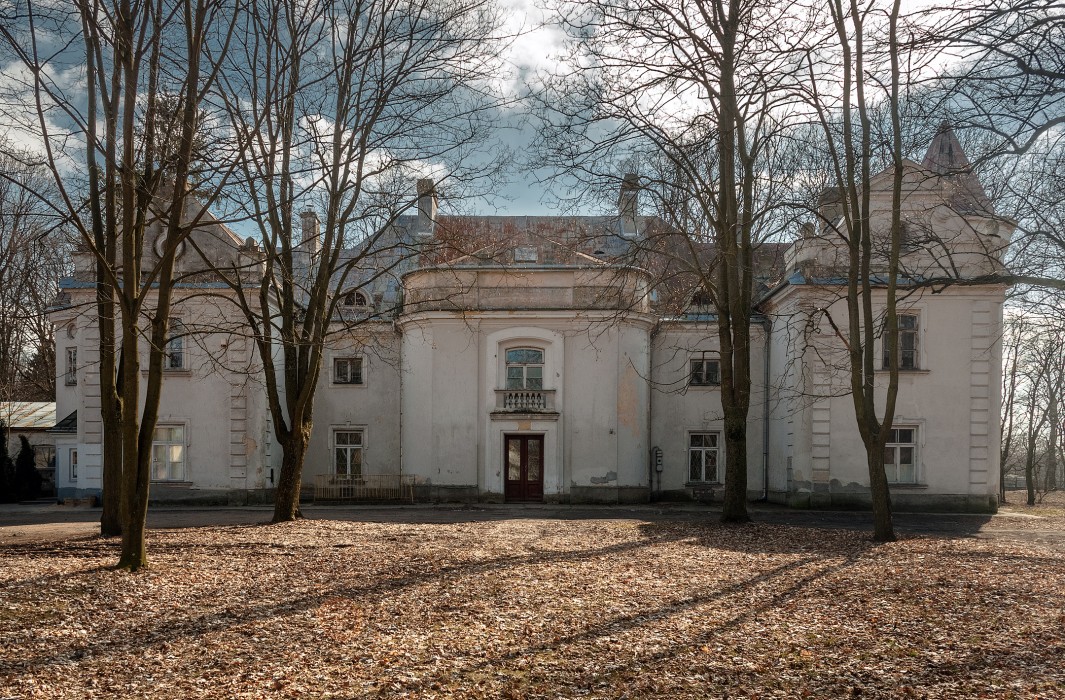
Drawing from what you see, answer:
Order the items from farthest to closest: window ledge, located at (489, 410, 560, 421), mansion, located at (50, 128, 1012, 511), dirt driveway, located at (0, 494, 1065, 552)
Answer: window ledge, located at (489, 410, 560, 421) → mansion, located at (50, 128, 1012, 511) → dirt driveway, located at (0, 494, 1065, 552)

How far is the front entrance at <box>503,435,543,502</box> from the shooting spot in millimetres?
25234

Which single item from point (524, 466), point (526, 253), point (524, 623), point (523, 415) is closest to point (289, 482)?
point (523, 415)

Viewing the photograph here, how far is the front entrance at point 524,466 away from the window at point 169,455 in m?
9.50

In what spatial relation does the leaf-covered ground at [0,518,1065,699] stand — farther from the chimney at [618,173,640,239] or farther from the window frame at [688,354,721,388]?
the window frame at [688,354,721,388]

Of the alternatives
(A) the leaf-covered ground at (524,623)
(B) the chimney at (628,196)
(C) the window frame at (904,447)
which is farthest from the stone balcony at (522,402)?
(A) the leaf-covered ground at (524,623)

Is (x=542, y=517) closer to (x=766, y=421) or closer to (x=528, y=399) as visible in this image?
(x=528, y=399)

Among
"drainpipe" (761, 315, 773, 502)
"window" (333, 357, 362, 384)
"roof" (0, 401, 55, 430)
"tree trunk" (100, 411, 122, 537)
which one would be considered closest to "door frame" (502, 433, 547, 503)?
"window" (333, 357, 362, 384)

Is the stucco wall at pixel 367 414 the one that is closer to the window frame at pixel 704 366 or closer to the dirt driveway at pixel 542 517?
the dirt driveway at pixel 542 517

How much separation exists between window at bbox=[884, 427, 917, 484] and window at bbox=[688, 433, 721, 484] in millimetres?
5242

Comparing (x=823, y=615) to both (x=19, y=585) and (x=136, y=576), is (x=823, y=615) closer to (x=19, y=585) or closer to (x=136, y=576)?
(x=136, y=576)

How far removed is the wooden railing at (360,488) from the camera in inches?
1024

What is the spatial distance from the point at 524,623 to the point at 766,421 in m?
20.5

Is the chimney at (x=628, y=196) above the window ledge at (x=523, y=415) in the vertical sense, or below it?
above

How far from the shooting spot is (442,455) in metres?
25.2
